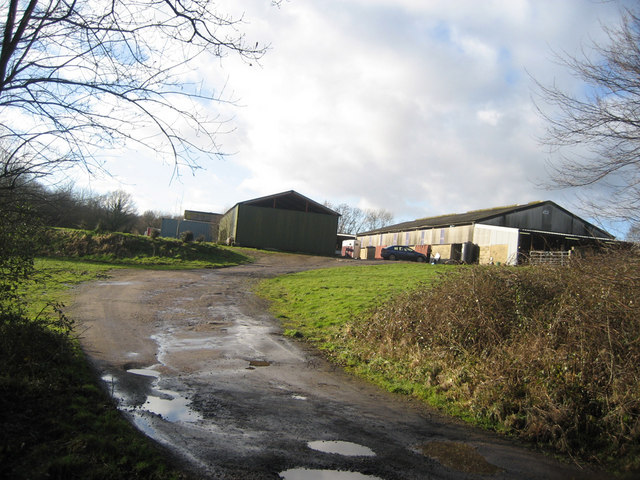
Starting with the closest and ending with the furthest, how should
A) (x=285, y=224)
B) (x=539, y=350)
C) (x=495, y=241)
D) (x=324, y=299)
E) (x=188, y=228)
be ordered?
(x=539, y=350)
(x=324, y=299)
(x=495, y=241)
(x=285, y=224)
(x=188, y=228)

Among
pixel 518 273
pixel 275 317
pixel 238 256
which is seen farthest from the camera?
pixel 238 256

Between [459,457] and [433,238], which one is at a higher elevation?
[433,238]

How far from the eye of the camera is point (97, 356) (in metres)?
7.36

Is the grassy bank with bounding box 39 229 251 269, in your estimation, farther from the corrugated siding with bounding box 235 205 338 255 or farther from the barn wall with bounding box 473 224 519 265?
the barn wall with bounding box 473 224 519 265

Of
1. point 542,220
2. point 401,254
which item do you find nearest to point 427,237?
point 401,254

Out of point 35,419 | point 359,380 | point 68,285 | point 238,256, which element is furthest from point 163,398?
point 238,256

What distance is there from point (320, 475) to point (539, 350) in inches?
157

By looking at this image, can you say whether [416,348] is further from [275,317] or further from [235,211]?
[235,211]

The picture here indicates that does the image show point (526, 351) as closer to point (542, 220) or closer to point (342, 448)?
point (342, 448)

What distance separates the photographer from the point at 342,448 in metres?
4.64

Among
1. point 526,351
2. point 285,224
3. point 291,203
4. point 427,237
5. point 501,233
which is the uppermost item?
point 291,203

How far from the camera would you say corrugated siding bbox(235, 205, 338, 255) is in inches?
1528

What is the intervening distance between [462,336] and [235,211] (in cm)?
3385

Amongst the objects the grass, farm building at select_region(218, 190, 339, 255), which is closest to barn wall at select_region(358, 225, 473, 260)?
farm building at select_region(218, 190, 339, 255)
